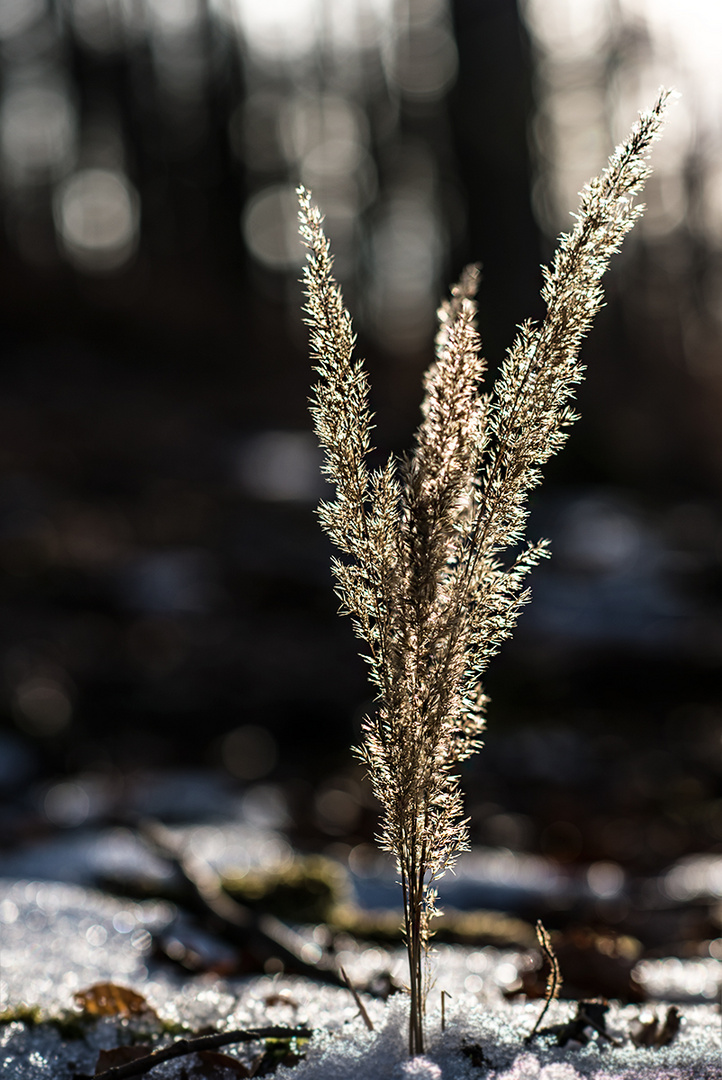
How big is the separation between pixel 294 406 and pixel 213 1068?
2000cm

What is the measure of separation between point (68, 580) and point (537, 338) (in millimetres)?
9155

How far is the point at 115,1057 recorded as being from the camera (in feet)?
5.26

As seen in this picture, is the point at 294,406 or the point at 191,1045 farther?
the point at 294,406

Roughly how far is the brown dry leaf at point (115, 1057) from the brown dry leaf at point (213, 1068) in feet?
0.42

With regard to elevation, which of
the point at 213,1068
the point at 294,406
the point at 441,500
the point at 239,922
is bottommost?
the point at 213,1068

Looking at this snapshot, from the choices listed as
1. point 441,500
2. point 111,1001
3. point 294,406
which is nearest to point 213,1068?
point 111,1001

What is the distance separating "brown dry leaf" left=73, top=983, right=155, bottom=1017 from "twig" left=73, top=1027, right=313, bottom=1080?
391mm

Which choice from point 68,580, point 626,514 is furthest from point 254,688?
point 626,514

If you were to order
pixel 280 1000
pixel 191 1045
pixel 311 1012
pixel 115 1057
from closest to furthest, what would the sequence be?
pixel 191 1045 → pixel 115 1057 → pixel 311 1012 → pixel 280 1000

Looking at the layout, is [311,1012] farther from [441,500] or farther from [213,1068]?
[441,500]

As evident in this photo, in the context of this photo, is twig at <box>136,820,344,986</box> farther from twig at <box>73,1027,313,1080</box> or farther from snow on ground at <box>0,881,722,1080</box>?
twig at <box>73,1027,313,1080</box>

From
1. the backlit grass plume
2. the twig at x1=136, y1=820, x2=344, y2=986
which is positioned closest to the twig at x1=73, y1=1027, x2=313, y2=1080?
the backlit grass plume

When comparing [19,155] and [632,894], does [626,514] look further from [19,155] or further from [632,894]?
[19,155]

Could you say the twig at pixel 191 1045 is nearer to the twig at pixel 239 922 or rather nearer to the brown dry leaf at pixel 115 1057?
the brown dry leaf at pixel 115 1057
